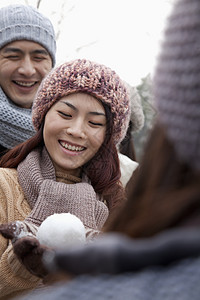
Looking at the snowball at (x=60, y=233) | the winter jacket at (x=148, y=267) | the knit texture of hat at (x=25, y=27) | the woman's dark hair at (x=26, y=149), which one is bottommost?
the snowball at (x=60, y=233)

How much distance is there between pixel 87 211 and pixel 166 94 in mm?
1500

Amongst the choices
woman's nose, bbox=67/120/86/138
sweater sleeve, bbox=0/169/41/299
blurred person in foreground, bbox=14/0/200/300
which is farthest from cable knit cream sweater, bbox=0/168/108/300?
blurred person in foreground, bbox=14/0/200/300

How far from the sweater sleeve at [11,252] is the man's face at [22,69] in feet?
3.35

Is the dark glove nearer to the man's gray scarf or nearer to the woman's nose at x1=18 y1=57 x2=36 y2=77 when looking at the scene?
the man's gray scarf

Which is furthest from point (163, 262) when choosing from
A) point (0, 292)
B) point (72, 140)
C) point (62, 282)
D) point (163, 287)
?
point (72, 140)

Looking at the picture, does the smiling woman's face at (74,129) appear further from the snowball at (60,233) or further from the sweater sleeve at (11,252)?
the snowball at (60,233)

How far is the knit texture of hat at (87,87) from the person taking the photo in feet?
7.24

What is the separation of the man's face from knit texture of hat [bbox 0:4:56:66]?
38 millimetres

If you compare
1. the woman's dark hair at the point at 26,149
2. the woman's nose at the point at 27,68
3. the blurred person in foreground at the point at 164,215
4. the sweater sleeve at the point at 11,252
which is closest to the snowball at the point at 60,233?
the sweater sleeve at the point at 11,252

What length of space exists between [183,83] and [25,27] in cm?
267

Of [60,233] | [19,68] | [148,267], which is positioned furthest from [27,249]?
[19,68]

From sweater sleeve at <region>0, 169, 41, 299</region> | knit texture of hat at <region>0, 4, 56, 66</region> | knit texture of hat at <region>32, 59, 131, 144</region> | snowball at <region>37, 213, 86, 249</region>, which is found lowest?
sweater sleeve at <region>0, 169, 41, 299</region>

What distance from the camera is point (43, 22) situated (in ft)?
10.8

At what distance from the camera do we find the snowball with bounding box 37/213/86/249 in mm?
1602
